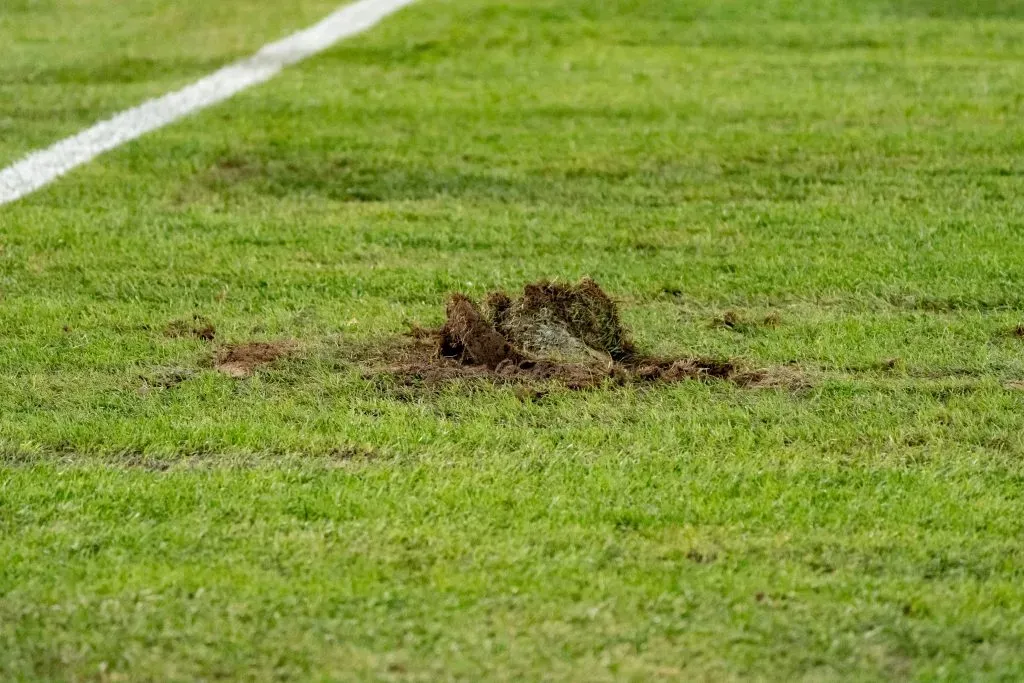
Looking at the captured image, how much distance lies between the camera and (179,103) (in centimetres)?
1247

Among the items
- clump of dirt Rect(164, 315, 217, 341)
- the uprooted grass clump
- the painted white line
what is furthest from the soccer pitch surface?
the painted white line

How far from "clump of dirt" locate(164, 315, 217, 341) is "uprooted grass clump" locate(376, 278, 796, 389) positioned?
102 cm

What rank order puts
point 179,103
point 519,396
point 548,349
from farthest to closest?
point 179,103
point 548,349
point 519,396

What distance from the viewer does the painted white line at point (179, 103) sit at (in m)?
10.3

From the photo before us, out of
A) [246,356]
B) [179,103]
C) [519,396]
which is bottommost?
[519,396]

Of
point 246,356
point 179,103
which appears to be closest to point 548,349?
point 246,356

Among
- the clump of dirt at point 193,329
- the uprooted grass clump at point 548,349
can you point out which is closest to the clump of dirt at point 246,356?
the clump of dirt at point 193,329

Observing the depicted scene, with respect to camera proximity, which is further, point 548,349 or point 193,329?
point 193,329

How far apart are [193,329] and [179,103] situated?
5.77 metres

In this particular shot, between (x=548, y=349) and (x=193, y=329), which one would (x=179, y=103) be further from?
(x=548, y=349)

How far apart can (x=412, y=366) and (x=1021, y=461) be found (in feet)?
8.23

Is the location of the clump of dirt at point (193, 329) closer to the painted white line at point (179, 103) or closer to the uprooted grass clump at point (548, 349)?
the uprooted grass clump at point (548, 349)

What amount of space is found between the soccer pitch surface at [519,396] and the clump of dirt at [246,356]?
0.26ft

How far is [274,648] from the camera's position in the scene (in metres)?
4.19
